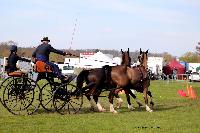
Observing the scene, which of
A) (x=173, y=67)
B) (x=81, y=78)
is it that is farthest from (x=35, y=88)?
(x=173, y=67)

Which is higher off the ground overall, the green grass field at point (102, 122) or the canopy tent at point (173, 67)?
the green grass field at point (102, 122)

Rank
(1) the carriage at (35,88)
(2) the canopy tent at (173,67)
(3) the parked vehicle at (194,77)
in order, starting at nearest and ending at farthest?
1. (1) the carriage at (35,88)
2. (3) the parked vehicle at (194,77)
3. (2) the canopy tent at (173,67)

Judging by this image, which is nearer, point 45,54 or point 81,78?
point 45,54

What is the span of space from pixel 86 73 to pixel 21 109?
8.04 ft

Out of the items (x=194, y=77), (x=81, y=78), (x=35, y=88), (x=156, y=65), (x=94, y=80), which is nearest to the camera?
(x=35, y=88)

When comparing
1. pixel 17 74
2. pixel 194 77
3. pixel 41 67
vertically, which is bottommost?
pixel 194 77

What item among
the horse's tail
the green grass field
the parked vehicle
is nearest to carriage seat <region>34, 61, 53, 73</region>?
the green grass field

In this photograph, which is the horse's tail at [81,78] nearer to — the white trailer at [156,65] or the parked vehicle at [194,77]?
the parked vehicle at [194,77]

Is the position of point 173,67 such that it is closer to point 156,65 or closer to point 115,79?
point 156,65

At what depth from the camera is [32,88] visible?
47.0 feet

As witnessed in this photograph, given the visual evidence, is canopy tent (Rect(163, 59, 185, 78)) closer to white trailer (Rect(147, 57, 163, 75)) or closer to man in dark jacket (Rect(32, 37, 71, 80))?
white trailer (Rect(147, 57, 163, 75))

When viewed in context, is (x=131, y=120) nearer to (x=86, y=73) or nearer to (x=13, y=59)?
(x=86, y=73)

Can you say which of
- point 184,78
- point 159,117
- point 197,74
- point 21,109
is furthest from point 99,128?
point 184,78

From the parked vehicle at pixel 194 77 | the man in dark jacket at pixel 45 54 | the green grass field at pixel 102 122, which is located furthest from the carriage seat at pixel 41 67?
the parked vehicle at pixel 194 77
